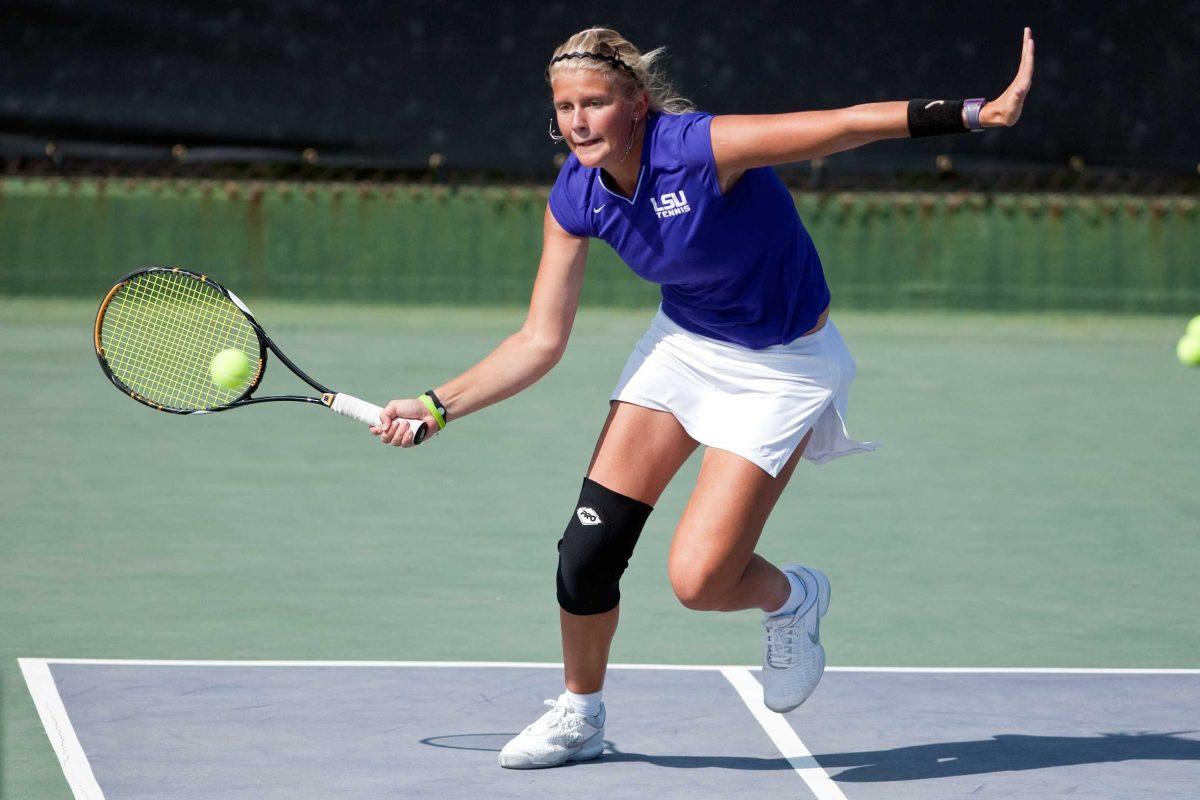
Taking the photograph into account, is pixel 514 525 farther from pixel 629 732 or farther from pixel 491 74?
pixel 491 74

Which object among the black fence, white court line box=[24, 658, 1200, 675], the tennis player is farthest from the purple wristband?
the black fence

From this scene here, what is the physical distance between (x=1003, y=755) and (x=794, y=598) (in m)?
0.51

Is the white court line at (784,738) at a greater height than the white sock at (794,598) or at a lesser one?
lesser

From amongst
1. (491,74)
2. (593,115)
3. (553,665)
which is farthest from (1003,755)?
(491,74)

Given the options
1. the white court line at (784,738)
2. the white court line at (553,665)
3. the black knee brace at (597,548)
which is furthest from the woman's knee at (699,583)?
the white court line at (553,665)

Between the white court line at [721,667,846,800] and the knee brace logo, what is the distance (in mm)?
581

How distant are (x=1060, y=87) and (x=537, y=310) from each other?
24.1 ft

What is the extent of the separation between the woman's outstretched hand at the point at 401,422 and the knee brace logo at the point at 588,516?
1.06 ft

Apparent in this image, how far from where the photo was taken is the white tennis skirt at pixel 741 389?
3.52 m

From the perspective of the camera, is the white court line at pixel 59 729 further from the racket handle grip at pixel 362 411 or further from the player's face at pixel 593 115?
the player's face at pixel 593 115

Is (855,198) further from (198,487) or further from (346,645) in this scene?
(346,645)

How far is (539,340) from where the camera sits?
362 cm

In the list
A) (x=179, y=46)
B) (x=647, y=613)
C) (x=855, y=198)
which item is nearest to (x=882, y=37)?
(x=855, y=198)

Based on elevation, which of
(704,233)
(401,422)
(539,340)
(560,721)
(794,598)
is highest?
(704,233)
